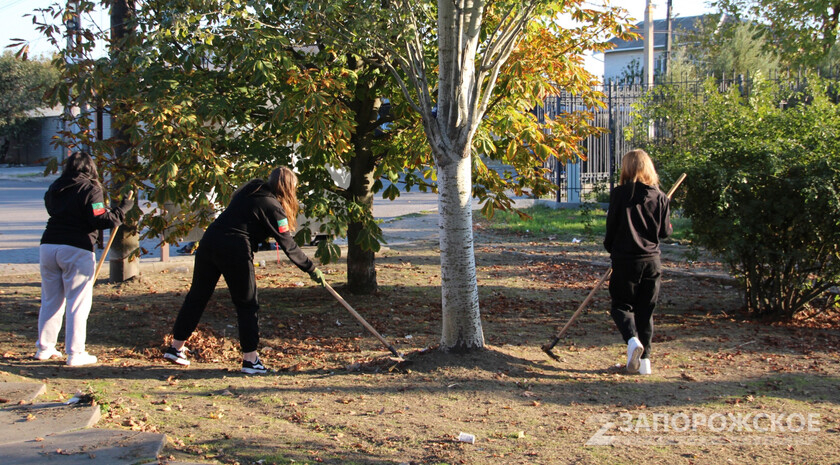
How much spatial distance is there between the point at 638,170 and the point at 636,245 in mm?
609

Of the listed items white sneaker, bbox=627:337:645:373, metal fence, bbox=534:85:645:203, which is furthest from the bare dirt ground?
metal fence, bbox=534:85:645:203

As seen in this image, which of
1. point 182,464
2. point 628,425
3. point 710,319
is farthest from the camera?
point 710,319

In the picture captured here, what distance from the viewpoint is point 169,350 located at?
605 centimetres

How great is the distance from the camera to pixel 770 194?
6844 mm

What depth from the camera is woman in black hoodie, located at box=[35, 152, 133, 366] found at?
579 cm

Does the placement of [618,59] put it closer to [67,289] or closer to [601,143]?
[601,143]

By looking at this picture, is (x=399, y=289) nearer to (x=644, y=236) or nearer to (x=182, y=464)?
(x=644, y=236)

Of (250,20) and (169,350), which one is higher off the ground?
(250,20)

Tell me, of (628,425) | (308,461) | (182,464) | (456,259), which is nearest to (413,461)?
(308,461)

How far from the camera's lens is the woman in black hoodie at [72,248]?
5.79 m

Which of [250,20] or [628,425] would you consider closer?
[628,425]

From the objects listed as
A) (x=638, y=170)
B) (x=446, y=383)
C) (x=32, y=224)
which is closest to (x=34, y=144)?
(x=32, y=224)

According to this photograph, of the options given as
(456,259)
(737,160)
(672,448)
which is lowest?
(672,448)

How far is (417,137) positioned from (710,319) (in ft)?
12.2
